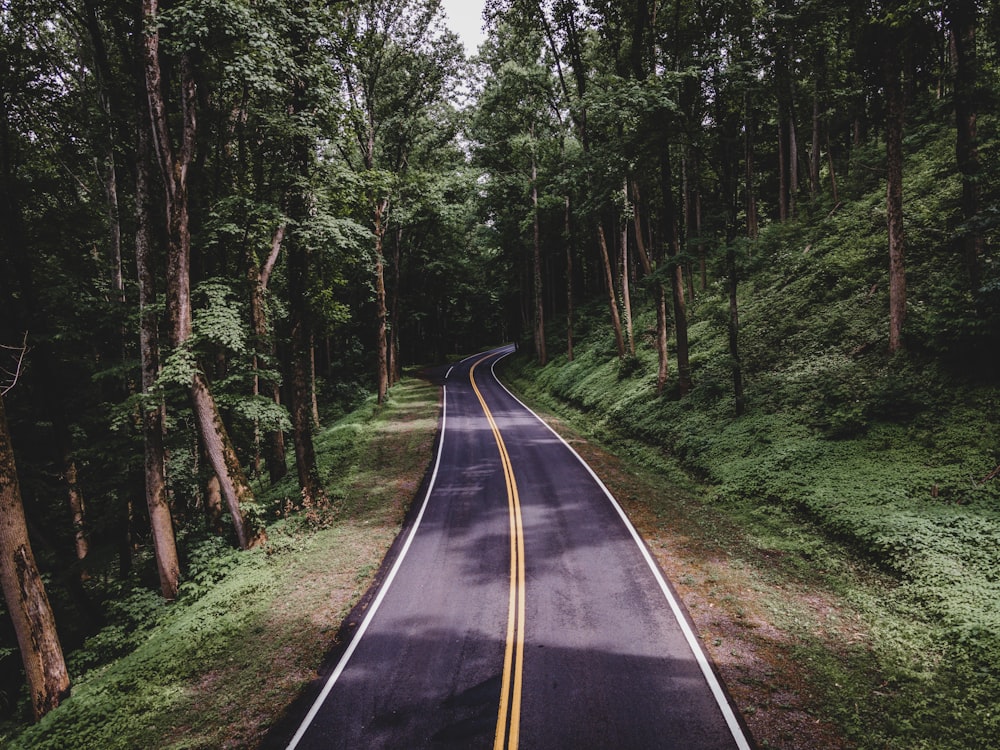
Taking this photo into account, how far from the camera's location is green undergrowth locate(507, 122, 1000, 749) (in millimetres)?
6562

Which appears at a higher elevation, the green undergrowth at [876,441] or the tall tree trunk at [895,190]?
the tall tree trunk at [895,190]

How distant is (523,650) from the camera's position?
7.35m

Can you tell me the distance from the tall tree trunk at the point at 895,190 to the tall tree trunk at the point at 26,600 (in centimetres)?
1897

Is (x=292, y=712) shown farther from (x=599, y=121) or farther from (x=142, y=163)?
(x=599, y=121)

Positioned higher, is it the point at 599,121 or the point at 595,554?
the point at 599,121

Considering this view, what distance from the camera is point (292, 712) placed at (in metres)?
6.45

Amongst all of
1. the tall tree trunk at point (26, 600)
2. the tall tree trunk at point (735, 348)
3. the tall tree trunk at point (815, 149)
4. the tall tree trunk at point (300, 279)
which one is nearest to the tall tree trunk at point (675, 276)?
the tall tree trunk at point (735, 348)

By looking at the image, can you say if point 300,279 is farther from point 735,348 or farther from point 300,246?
point 735,348

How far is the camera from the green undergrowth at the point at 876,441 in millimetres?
6562

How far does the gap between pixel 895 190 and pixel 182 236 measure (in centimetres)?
1789

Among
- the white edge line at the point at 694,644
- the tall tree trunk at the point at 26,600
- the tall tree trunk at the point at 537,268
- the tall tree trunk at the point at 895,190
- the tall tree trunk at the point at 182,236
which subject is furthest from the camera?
the tall tree trunk at the point at 537,268

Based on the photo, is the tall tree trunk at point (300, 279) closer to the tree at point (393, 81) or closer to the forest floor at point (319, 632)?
the forest floor at point (319, 632)

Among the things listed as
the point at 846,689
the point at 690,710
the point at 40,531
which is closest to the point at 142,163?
the point at 40,531

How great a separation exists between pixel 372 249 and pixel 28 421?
56.5 ft
